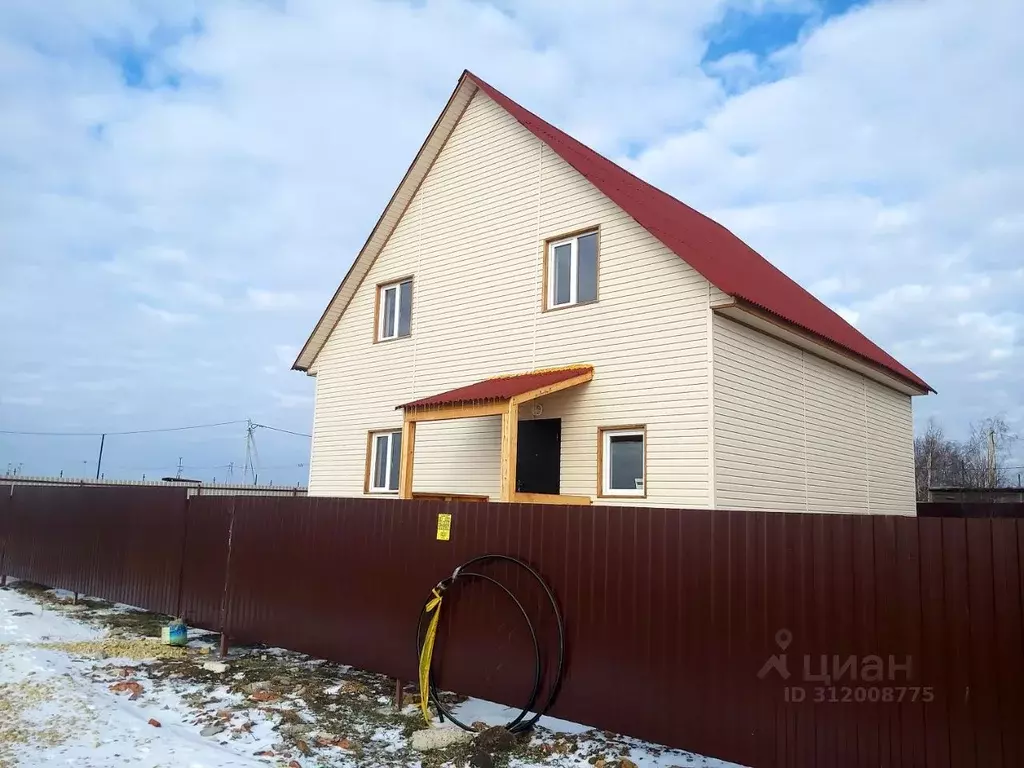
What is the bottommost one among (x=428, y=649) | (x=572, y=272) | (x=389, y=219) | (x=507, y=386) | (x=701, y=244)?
(x=428, y=649)

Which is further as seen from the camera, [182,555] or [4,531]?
[4,531]

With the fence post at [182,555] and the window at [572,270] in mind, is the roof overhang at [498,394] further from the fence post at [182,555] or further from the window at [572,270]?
the fence post at [182,555]

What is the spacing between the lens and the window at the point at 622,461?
1025 centimetres

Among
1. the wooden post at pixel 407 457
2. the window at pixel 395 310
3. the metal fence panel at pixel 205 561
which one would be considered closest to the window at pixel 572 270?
the wooden post at pixel 407 457

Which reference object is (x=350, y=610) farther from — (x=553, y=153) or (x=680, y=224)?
(x=680, y=224)

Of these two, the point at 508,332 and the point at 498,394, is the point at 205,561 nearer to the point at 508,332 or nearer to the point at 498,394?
the point at 498,394

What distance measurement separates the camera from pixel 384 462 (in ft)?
46.2

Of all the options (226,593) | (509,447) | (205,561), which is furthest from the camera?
(205,561)

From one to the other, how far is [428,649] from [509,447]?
3291mm

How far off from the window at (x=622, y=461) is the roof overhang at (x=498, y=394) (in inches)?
36.8

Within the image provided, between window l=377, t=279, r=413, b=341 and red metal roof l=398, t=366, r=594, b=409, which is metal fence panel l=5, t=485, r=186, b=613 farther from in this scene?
window l=377, t=279, r=413, b=341

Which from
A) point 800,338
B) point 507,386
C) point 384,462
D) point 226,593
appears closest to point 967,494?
point 800,338

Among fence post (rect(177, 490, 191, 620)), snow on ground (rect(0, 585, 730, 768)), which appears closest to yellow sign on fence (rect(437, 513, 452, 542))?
snow on ground (rect(0, 585, 730, 768))

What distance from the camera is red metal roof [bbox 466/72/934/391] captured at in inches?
405
